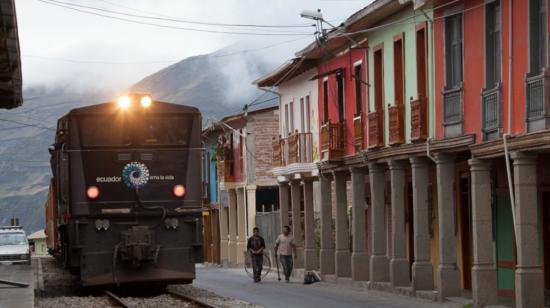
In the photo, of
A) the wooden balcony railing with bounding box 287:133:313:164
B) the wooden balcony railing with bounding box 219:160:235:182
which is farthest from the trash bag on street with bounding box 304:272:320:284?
the wooden balcony railing with bounding box 219:160:235:182

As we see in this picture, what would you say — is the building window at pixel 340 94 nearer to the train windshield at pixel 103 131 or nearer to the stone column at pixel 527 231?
the train windshield at pixel 103 131

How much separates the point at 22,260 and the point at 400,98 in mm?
21440

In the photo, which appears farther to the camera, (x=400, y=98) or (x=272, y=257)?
(x=272, y=257)

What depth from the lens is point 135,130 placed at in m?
27.9

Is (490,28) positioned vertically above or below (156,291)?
above

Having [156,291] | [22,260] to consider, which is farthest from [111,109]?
[22,260]

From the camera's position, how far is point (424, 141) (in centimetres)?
2933

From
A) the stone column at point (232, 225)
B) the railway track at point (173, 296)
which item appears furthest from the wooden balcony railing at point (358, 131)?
the stone column at point (232, 225)

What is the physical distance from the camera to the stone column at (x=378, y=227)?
109 ft

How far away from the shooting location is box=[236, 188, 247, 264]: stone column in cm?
6000

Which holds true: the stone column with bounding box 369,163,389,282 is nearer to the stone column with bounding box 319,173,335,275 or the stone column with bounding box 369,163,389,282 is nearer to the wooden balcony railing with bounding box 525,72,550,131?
the stone column with bounding box 319,173,335,275

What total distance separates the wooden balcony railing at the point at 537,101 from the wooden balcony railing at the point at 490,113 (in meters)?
1.48

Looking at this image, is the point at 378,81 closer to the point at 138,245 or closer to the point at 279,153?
the point at 138,245

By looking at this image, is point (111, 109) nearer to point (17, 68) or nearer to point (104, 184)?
point (104, 184)
